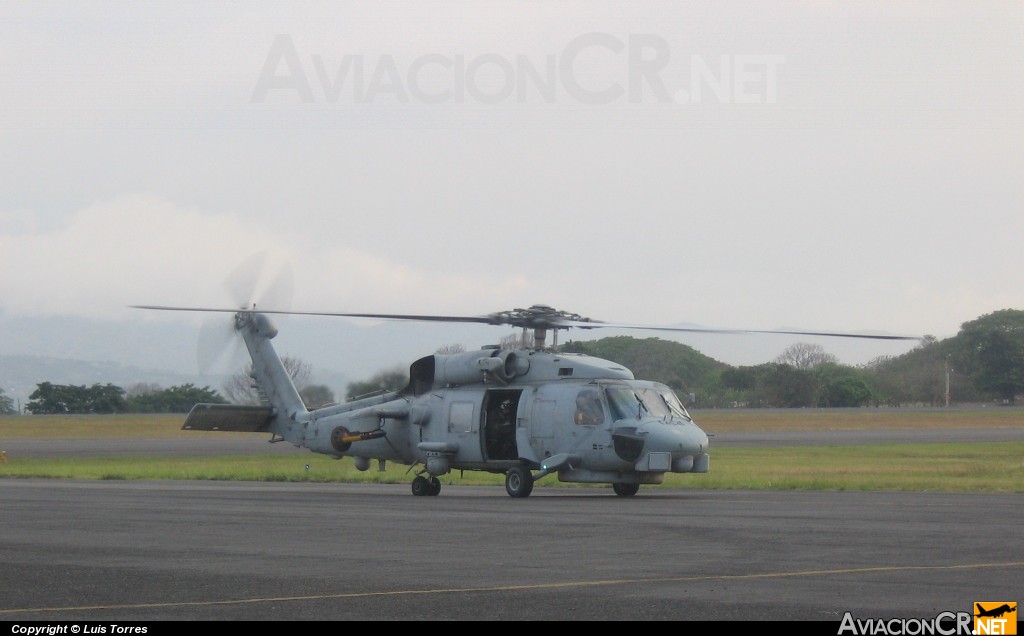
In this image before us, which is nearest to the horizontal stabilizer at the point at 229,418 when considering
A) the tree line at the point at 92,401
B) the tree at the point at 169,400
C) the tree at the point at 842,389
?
the tree at the point at 169,400

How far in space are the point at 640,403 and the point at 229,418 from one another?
1173 cm

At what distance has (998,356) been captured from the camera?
132 metres

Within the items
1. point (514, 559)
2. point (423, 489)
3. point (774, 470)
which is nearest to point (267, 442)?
point (774, 470)

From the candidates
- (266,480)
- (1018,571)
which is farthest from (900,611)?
(266,480)

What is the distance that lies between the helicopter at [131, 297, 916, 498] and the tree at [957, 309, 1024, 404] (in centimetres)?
11276

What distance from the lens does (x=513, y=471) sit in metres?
27.6

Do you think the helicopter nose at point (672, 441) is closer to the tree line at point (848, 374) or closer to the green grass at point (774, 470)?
the green grass at point (774, 470)

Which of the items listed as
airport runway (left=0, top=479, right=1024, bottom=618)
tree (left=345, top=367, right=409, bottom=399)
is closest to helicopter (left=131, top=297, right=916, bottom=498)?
airport runway (left=0, top=479, right=1024, bottom=618)

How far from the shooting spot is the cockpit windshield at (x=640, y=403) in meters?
26.6

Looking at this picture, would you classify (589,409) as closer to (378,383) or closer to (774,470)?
(378,383)

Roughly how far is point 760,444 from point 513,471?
34.7m

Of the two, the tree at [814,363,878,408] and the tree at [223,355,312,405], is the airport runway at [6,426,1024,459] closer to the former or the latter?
the tree at [223,355,312,405]

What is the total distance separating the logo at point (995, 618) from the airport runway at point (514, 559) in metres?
0.25

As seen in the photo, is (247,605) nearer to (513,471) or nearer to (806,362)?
(513,471)
